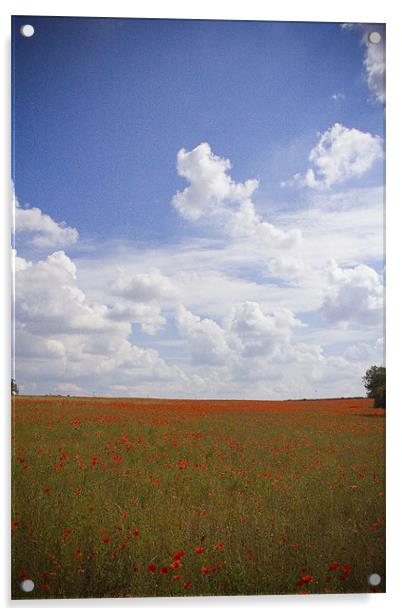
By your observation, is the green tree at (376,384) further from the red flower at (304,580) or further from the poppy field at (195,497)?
the red flower at (304,580)

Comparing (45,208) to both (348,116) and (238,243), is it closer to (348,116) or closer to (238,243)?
(238,243)

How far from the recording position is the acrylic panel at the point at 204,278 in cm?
429

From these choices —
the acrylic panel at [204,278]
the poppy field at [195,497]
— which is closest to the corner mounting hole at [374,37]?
the acrylic panel at [204,278]

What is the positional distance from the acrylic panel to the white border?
8cm

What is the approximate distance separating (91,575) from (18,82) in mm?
→ 3263

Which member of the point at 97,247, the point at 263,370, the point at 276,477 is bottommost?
the point at 276,477

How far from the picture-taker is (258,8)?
14.6ft

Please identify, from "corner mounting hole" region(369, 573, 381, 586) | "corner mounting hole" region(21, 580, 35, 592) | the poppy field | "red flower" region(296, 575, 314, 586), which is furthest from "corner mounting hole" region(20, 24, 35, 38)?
"corner mounting hole" region(369, 573, 381, 586)
